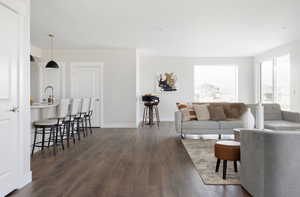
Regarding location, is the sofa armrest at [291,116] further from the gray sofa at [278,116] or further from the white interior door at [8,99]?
the white interior door at [8,99]

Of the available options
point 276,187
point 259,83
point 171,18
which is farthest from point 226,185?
point 259,83

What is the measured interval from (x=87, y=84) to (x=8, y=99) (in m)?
4.67

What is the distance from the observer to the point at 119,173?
9.74 feet

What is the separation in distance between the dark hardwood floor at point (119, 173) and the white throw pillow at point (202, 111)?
0.93m

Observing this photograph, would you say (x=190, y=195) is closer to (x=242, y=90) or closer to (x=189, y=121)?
(x=189, y=121)

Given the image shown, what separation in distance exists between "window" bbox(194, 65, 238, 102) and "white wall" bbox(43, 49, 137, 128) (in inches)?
125

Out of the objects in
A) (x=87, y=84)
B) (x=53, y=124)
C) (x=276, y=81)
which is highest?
(x=276, y=81)

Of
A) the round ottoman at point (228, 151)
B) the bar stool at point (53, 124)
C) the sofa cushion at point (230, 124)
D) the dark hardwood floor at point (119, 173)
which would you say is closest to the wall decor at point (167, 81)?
the sofa cushion at point (230, 124)

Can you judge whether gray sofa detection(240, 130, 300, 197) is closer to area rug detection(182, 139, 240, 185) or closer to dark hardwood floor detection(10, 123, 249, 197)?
dark hardwood floor detection(10, 123, 249, 197)

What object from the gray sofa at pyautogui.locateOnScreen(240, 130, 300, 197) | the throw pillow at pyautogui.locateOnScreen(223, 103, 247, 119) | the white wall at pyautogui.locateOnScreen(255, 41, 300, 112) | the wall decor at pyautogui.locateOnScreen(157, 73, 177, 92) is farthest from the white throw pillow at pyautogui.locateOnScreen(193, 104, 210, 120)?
the wall decor at pyautogui.locateOnScreen(157, 73, 177, 92)

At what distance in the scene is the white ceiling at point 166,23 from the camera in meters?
3.71

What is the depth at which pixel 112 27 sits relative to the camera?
4.95m

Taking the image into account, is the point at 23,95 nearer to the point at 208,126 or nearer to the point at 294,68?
the point at 208,126

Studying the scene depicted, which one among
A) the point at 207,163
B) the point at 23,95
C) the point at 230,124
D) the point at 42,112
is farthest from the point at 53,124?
the point at 230,124
